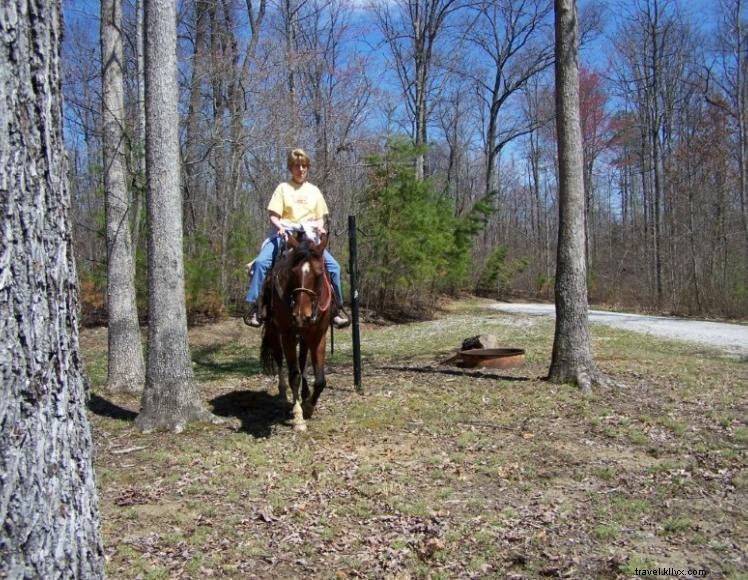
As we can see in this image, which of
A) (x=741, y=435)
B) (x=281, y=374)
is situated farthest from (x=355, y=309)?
(x=741, y=435)

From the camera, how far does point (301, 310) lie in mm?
5977

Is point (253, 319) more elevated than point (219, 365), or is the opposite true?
point (253, 319)

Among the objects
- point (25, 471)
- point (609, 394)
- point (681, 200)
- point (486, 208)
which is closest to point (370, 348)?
point (609, 394)

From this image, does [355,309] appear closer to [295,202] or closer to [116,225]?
[295,202]

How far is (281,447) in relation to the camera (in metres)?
5.90

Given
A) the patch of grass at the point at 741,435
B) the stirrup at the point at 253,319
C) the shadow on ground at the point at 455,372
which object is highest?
the stirrup at the point at 253,319

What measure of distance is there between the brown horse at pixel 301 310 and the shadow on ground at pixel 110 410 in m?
2.00

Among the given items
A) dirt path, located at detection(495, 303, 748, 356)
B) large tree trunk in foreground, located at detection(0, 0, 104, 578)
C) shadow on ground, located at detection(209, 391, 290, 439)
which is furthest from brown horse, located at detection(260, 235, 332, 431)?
dirt path, located at detection(495, 303, 748, 356)

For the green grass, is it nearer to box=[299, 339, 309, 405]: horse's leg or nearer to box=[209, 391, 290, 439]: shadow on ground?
box=[209, 391, 290, 439]: shadow on ground

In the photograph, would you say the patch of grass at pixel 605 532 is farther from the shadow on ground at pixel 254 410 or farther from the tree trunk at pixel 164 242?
the tree trunk at pixel 164 242

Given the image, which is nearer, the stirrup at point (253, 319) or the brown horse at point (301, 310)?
the brown horse at point (301, 310)

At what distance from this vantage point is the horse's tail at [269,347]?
7.67 m

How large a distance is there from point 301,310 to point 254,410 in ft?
6.97

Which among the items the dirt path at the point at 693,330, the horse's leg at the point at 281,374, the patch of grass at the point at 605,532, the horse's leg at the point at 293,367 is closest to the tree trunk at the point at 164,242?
the horse's leg at the point at 293,367
